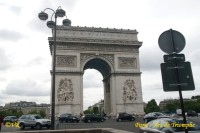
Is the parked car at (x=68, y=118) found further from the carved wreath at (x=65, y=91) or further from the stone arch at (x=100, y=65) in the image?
the stone arch at (x=100, y=65)

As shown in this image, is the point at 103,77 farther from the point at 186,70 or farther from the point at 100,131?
the point at 186,70

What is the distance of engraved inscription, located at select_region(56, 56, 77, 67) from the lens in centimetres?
3822

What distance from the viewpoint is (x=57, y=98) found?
1432 inches

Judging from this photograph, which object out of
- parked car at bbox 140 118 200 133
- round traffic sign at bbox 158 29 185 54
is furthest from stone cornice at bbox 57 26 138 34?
round traffic sign at bbox 158 29 185 54

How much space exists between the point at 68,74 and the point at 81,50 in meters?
4.79

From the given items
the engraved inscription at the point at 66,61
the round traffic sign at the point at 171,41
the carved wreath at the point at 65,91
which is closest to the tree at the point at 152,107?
the engraved inscription at the point at 66,61

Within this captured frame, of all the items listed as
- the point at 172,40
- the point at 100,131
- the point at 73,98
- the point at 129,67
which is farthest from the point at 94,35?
the point at 172,40

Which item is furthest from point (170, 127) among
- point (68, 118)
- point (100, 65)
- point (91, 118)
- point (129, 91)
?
point (100, 65)

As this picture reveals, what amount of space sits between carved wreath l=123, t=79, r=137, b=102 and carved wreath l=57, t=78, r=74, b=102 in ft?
28.5

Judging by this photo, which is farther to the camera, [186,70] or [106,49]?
[106,49]

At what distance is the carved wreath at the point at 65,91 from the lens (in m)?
36.6

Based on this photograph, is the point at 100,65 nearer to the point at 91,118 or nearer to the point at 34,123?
the point at 91,118

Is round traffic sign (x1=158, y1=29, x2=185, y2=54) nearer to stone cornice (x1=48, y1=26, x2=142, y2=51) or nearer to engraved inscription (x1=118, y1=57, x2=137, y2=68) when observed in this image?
stone cornice (x1=48, y1=26, x2=142, y2=51)

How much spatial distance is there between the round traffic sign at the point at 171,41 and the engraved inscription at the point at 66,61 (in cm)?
3341
